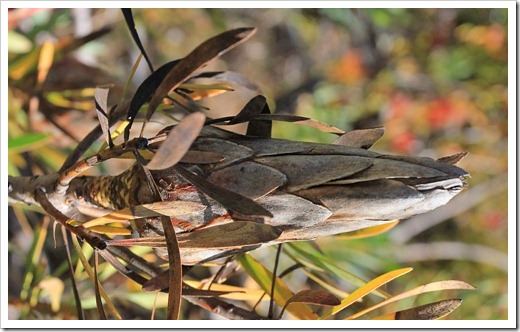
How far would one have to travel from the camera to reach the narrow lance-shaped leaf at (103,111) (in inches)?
15.9

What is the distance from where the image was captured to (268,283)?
0.53m

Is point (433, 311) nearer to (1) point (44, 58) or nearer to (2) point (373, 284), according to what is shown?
(2) point (373, 284)

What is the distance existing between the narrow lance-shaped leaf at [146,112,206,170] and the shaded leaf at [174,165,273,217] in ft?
0.13

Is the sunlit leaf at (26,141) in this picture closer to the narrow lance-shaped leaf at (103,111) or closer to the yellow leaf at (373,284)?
the narrow lance-shaped leaf at (103,111)

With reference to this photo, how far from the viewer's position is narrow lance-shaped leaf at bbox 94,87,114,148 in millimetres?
405

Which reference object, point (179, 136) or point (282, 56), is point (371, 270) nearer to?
point (282, 56)

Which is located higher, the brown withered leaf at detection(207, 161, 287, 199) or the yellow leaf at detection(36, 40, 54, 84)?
the yellow leaf at detection(36, 40, 54, 84)

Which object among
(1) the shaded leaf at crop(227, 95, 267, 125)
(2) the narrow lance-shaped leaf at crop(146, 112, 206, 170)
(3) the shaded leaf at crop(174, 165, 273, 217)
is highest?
(2) the narrow lance-shaped leaf at crop(146, 112, 206, 170)

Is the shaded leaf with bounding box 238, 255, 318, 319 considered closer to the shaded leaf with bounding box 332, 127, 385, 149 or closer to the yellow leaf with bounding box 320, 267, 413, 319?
the yellow leaf with bounding box 320, 267, 413, 319

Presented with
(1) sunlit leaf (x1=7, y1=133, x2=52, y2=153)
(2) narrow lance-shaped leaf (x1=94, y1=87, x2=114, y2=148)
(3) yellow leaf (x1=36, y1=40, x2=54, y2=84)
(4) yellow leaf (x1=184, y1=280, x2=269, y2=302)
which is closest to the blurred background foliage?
(3) yellow leaf (x1=36, y1=40, x2=54, y2=84)

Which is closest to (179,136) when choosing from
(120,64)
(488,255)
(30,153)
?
(30,153)

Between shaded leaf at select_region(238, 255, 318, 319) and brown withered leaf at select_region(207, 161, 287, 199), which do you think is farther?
shaded leaf at select_region(238, 255, 318, 319)

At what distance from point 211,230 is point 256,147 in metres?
0.06

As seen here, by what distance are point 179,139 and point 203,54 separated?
0.07 meters
